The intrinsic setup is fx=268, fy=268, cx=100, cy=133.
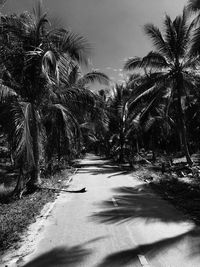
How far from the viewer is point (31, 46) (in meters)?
10.5

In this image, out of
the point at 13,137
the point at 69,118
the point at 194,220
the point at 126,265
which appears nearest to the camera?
the point at 126,265

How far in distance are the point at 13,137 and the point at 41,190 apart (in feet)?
10.8

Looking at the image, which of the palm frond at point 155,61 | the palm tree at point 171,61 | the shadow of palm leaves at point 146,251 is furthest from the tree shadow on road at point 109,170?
the shadow of palm leaves at point 146,251

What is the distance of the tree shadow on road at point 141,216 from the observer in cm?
479

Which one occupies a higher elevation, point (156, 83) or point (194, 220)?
point (156, 83)

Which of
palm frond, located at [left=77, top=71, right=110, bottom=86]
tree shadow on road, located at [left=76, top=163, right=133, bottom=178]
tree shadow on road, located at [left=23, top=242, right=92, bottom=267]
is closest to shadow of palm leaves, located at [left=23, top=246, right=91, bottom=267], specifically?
tree shadow on road, located at [left=23, top=242, right=92, bottom=267]

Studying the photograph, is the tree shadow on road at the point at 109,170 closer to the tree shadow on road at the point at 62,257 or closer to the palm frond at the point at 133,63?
the palm frond at the point at 133,63

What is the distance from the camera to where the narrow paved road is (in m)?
4.65

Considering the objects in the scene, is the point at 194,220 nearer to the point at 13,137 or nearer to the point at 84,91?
the point at 13,137

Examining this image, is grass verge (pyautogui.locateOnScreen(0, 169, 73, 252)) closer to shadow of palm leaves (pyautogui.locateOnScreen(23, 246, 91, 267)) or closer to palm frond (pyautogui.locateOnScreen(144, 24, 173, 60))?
shadow of palm leaves (pyautogui.locateOnScreen(23, 246, 91, 267))

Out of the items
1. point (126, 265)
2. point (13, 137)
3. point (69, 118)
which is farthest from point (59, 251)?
point (69, 118)

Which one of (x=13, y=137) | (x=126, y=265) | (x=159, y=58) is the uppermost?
(x=159, y=58)

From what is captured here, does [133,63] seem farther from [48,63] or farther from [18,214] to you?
[18,214]

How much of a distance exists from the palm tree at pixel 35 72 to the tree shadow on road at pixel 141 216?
3.02 meters
